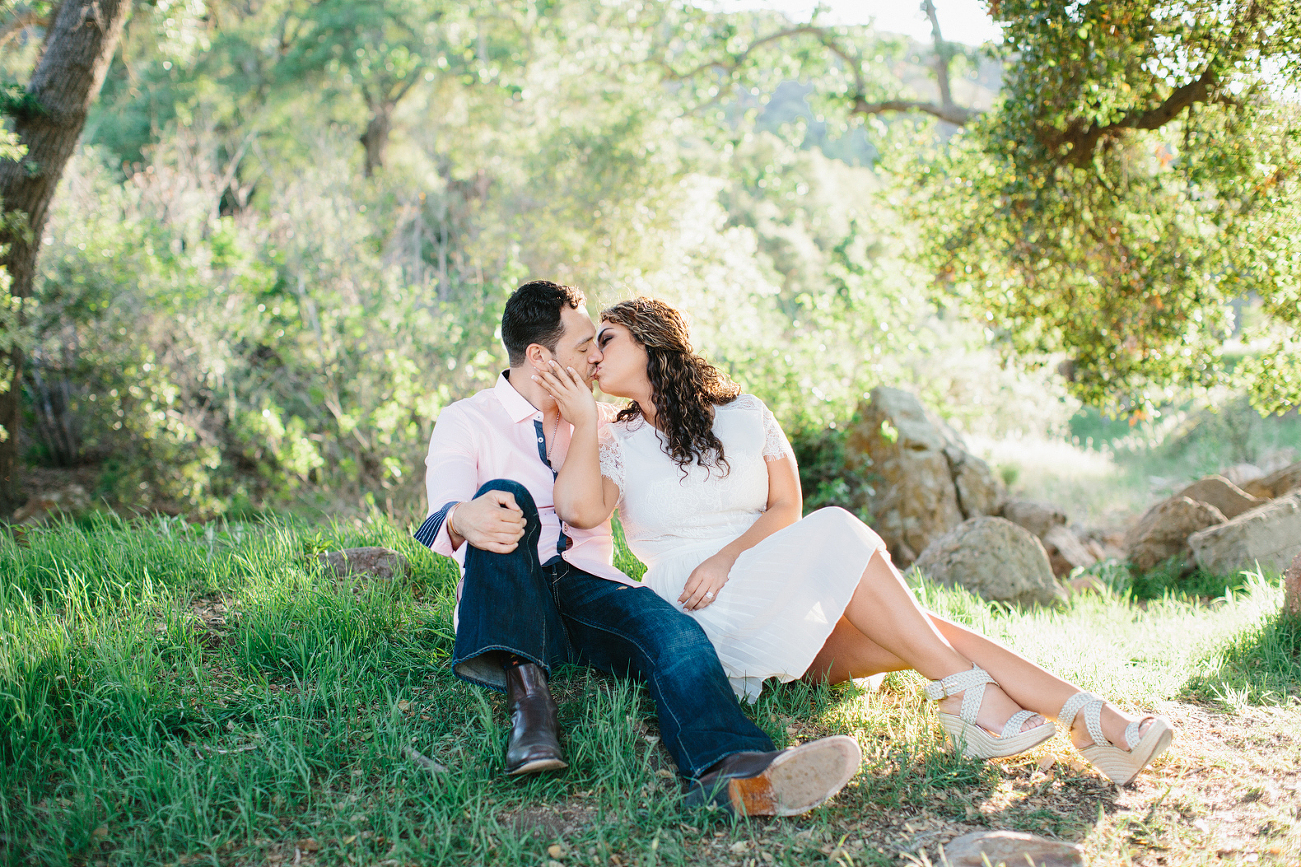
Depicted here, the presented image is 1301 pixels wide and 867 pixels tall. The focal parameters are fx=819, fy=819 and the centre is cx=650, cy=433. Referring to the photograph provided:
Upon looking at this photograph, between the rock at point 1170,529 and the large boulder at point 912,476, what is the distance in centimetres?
118

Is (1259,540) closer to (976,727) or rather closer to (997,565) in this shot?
(997,565)

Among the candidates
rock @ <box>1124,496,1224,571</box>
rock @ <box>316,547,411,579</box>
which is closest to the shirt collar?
rock @ <box>316,547,411,579</box>

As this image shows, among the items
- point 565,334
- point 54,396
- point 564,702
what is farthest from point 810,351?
point 54,396

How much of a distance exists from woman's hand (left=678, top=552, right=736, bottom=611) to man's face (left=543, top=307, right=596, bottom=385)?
→ 803mm

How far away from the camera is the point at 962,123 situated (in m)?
6.55

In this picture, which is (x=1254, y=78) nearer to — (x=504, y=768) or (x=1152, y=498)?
(x=504, y=768)

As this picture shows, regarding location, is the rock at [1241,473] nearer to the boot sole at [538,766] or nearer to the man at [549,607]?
the man at [549,607]

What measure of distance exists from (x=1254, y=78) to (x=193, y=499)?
7.98 m


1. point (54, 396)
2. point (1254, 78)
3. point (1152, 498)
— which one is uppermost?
point (1254, 78)

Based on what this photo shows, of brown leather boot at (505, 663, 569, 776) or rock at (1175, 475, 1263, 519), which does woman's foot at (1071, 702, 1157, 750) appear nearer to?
brown leather boot at (505, 663, 569, 776)

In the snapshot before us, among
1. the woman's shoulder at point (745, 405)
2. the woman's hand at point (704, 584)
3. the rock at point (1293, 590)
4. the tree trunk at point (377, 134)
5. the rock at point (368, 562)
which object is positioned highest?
the tree trunk at point (377, 134)

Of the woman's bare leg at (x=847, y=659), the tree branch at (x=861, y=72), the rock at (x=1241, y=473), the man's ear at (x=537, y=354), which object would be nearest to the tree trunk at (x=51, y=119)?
the man's ear at (x=537, y=354)

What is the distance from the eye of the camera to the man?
2221mm

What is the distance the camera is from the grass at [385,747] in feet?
6.97
